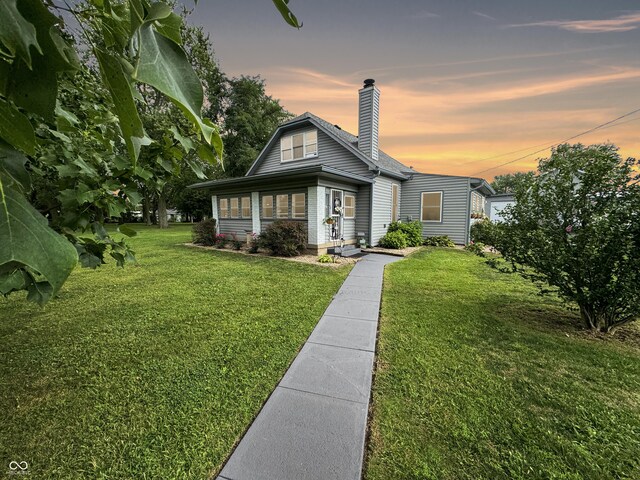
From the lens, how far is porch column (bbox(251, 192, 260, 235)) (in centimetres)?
1198

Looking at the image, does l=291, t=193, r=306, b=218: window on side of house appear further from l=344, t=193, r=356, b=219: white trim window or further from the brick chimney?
the brick chimney

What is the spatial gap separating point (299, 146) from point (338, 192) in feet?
13.0

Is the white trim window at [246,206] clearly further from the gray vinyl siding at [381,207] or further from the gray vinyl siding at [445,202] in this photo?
the gray vinyl siding at [445,202]

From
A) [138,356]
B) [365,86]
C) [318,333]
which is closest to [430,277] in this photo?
[318,333]

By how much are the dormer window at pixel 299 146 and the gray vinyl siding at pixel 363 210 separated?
2.96 m

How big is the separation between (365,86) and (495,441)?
12.8m

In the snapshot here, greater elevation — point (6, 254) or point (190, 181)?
point (190, 181)

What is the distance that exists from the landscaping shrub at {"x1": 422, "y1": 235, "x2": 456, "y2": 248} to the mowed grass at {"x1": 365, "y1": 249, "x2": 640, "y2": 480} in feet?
26.2

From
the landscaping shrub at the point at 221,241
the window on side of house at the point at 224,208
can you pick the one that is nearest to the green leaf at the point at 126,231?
the landscaping shrub at the point at 221,241

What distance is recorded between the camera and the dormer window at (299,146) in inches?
501

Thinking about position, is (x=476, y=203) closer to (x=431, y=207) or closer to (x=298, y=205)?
(x=431, y=207)

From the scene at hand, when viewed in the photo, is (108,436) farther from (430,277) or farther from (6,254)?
(430,277)

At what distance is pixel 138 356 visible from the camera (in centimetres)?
314

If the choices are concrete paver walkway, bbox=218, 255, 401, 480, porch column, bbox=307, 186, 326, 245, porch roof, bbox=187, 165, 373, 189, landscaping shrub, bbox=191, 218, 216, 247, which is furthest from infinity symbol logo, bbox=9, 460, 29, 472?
landscaping shrub, bbox=191, 218, 216, 247
